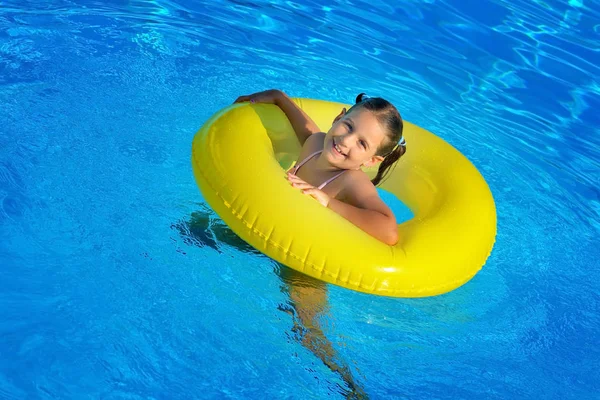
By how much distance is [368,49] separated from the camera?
653 cm

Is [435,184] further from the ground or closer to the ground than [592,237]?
further from the ground

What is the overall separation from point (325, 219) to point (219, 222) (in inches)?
30.0

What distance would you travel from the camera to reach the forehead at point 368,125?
344 centimetres

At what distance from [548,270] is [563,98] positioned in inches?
107

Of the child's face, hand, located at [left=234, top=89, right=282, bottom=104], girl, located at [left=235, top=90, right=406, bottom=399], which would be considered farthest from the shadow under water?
hand, located at [left=234, top=89, right=282, bottom=104]

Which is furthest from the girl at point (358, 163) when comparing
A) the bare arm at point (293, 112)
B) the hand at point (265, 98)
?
the hand at point (265, 98)

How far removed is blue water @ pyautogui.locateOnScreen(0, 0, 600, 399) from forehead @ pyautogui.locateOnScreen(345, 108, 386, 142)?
80 centimetres

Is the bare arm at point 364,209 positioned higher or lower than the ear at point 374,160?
lower

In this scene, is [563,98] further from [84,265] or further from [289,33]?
[84,265]

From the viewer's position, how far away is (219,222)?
379 centimetres

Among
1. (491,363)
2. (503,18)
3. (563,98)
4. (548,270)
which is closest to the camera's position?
(491,363)

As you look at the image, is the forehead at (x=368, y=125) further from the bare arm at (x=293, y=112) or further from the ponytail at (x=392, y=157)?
the bare arm at (x=293, y=112)

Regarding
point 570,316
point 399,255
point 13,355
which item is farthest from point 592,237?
point 13,355

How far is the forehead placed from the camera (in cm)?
344
